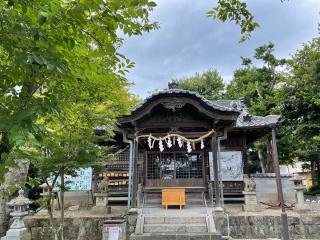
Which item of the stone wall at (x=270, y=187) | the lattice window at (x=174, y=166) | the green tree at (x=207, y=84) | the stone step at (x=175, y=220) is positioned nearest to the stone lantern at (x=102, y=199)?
the lattice window at (x=174, y=166)

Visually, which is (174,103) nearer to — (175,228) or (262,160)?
(175,228)

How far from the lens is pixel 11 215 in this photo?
9.87 m

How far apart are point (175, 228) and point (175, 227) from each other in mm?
32

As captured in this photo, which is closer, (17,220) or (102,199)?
(17,220)

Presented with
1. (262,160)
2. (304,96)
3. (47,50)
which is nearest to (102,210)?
(47,50)

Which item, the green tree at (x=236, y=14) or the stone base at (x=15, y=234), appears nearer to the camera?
the green tree at (x=236, y=14)

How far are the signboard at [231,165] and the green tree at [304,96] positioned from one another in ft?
16.8

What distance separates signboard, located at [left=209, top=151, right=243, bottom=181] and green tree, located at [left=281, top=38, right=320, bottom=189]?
5.12 meters

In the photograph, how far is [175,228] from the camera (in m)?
9.23

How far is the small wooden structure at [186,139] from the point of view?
10.7m

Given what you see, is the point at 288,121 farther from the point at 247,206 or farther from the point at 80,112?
Result: the point at 80,112

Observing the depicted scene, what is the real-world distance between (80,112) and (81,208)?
8.36 m

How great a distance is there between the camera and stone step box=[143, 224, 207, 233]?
9.10 m

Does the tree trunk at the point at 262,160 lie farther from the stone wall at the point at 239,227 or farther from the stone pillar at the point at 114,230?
the stone pillar at the point at 114,230
